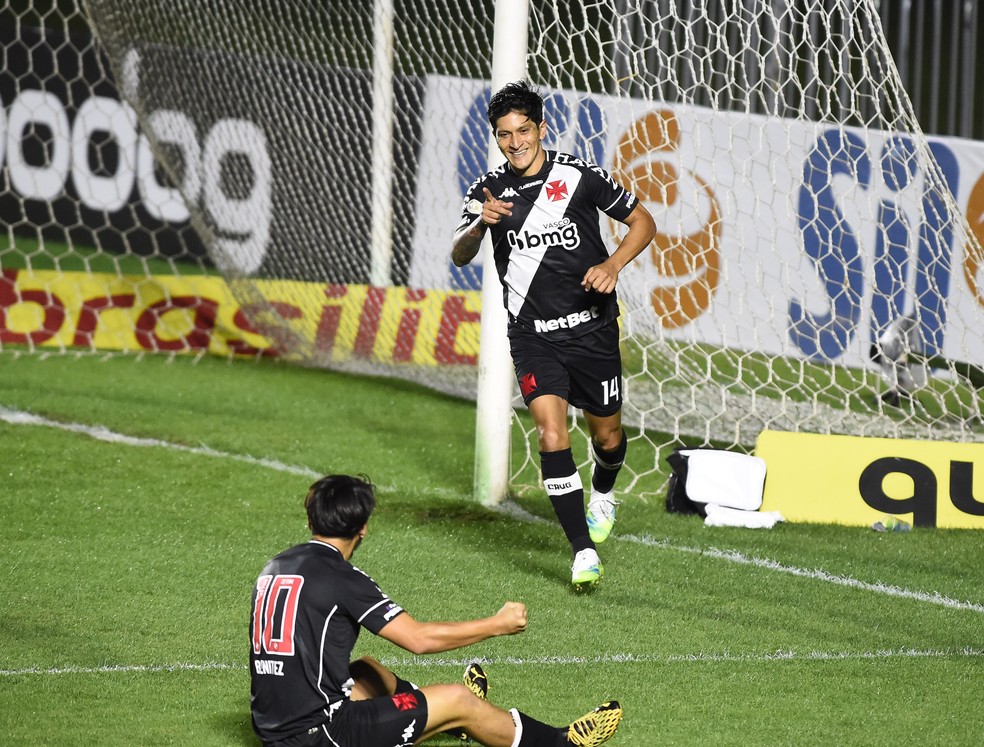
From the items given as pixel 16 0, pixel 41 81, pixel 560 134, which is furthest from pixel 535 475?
pixel 16 0

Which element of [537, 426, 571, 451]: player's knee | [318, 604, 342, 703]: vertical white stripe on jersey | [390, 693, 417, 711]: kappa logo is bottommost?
[390, 693, 417, 711]: kappa logo

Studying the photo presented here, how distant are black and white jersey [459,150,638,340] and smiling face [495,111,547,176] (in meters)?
0.11

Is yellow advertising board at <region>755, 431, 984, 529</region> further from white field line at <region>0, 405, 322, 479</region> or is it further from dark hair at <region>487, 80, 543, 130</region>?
white field line at <region>0, 405, 322, 479</region>

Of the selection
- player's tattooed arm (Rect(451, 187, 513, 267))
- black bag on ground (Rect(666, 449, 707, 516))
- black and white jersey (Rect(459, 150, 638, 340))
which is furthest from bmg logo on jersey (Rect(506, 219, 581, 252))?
black bag on ground (Rect(666, 449, 707, 516))

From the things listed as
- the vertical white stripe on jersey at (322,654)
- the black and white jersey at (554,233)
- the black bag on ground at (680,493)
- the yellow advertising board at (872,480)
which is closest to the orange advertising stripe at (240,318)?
the black bag on ground at (680,493)

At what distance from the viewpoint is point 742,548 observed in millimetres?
5934

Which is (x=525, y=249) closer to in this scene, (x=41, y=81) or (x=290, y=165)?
(x=290, y=165)

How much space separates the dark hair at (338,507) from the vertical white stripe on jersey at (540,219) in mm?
2290

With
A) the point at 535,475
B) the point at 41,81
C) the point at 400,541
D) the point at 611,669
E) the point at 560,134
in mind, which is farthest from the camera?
the point at 41,81

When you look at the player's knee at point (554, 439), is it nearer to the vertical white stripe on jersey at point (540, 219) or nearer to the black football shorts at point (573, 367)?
the black football shorts at point (573, 367)

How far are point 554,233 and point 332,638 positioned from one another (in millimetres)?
2584

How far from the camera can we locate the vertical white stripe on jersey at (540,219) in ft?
17.6

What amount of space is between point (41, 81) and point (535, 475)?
7411 mm

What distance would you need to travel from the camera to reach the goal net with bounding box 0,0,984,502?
7387 mm
